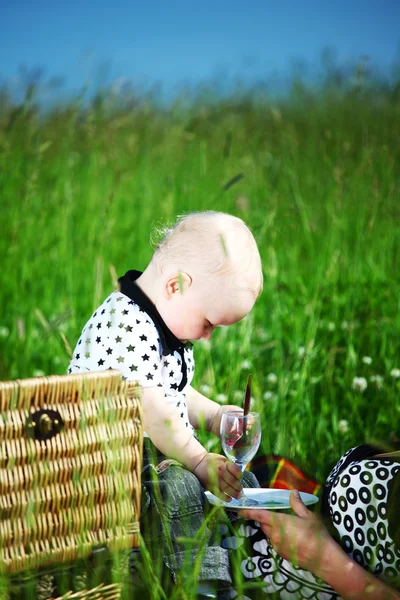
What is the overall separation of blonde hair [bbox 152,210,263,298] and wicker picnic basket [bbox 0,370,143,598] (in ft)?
1.67

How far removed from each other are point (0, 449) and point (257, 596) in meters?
0.67

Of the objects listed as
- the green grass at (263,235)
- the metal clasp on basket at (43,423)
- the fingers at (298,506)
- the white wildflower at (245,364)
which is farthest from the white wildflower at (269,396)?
the metal clasp on basket at (43,423)

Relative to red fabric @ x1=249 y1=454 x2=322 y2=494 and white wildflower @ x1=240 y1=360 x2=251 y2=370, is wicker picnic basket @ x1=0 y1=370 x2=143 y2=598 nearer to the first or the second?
red fabric @ x1=249 y1=454 x2=322 y2=494

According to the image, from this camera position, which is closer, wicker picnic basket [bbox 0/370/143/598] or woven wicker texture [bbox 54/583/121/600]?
wicker picnic basket [bbox 0/370/143/598]

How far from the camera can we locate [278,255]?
388 cm

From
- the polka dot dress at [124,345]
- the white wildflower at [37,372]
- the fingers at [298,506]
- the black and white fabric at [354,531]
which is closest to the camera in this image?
the black and white fabric at [354,531]

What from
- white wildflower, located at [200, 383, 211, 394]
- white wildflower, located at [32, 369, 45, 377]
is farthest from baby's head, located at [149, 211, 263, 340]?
white wildflower, located at [32, 369, 45, 377]

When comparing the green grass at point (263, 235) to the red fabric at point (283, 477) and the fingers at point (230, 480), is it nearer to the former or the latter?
the red fabric at point (283, 477)

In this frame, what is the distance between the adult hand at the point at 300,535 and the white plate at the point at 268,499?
31 millimetres

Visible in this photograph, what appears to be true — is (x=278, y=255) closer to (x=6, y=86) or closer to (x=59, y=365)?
(x=59, y=365)

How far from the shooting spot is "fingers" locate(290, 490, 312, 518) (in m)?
1.51

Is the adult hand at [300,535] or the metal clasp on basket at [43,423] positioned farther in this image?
the adult hand at [300,535]

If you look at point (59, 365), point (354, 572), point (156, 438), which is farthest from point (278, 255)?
point (354, 572)

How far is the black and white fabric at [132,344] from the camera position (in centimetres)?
177
